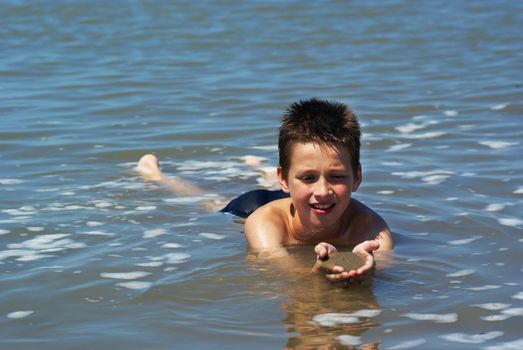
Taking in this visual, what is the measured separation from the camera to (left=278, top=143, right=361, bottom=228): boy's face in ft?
16.2

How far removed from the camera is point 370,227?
17.5 ft

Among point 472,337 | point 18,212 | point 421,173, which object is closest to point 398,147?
point 421,173

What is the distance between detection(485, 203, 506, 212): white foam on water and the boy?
3.74 ft

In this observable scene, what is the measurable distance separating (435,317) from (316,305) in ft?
1.81

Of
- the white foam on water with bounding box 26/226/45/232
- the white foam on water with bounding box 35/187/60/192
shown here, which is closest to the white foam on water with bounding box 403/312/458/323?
the white foam on water with bounding box 26/226/45/232

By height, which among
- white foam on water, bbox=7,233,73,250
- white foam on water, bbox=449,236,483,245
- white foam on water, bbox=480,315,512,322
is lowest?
white foam on water, bbox=480,315,512,322

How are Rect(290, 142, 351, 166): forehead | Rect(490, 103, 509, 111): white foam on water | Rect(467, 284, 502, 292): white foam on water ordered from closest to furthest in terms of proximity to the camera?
Rect(467, 284, 502, 292): white foam on water → Rect(290, 142, 351, 166): forehead → Rect(490, 103, 509, 111): white foam on water

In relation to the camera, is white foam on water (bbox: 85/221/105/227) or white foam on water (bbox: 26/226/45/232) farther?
white foam on water (bbox: 85/221/105/227)

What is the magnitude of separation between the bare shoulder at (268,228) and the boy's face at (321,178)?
0.34m

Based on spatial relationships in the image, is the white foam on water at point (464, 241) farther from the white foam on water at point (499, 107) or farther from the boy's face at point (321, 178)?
the white foam on water at point (499, 107)

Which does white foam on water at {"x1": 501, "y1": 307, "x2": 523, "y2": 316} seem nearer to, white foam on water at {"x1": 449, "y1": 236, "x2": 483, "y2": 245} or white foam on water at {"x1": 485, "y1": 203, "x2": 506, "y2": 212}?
white foam on water at {"x1": 449, "y1": 236, "x2": 483, "y2": 245}

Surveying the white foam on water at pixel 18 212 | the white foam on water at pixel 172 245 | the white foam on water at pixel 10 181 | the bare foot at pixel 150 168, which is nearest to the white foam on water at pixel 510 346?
the white foam on water at pixel 172 245

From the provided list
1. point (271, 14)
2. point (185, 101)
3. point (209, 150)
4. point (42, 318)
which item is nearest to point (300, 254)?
point (42, 318)

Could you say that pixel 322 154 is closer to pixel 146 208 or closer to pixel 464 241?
pixel 464 241
